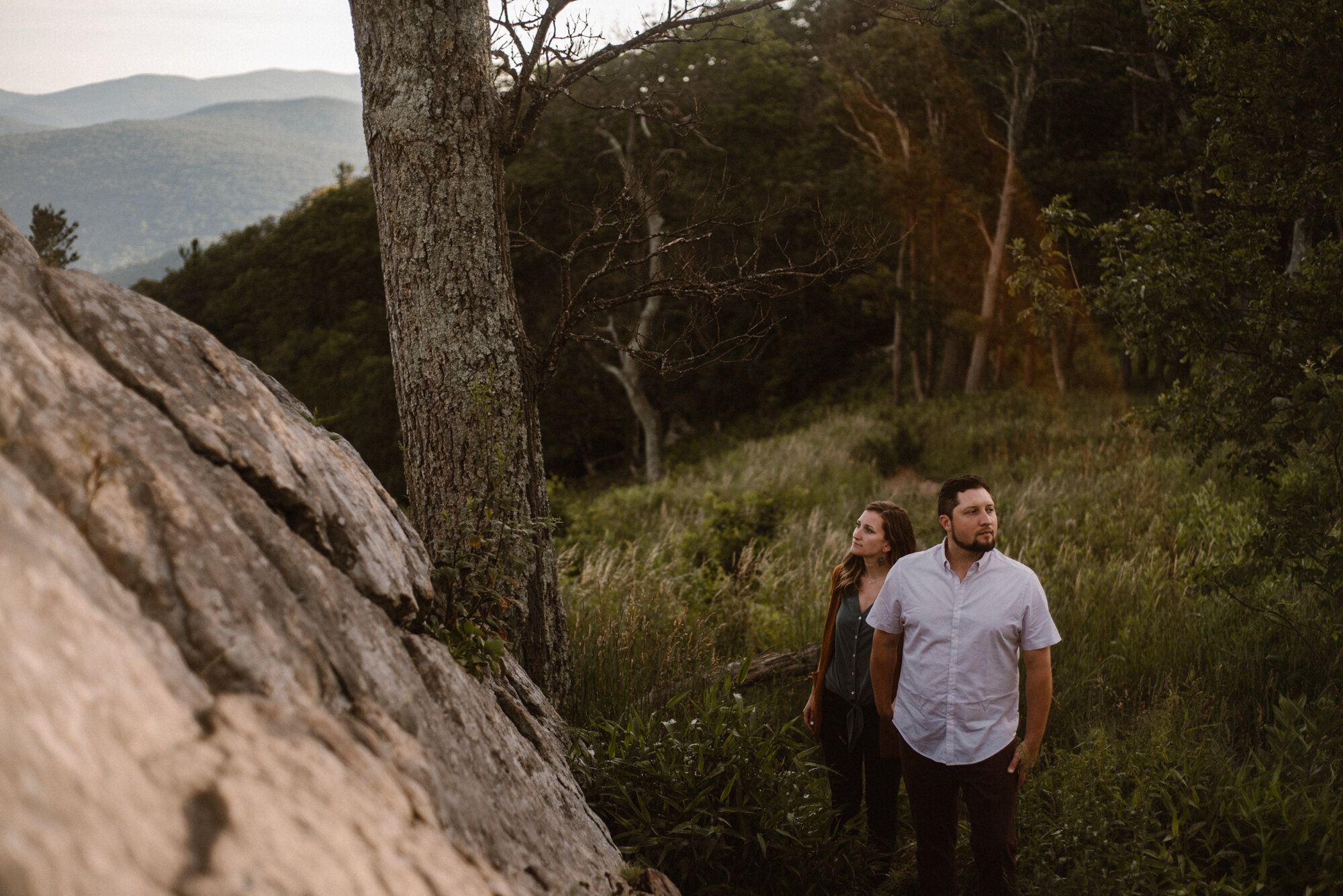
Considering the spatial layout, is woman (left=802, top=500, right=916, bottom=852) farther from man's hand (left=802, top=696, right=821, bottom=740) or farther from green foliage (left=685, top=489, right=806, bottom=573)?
green foliage (left=685, top=489, right=806, bottom=573)

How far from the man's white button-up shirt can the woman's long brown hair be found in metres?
0.60

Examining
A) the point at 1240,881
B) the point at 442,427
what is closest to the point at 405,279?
the point at 442,427

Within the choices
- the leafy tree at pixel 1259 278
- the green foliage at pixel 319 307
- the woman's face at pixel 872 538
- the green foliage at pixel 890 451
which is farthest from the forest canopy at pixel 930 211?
the green foliage at pixel 890 451

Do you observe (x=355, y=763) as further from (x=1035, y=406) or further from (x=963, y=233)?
(x=963, y=233)

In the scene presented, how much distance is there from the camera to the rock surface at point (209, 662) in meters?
1.24

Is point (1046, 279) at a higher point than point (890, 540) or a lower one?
higher

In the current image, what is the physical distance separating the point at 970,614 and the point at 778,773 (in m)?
1.06

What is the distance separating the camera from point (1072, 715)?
453 cm

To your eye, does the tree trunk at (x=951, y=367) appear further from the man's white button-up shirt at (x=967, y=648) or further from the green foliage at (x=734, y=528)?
the man's white button-up shirt at (x=967, y=648)

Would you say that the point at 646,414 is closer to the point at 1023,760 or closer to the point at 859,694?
the point at 859,694

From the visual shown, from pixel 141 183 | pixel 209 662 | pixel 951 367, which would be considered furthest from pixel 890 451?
pixel 141 183

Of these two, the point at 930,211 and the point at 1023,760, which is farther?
the point at 930,211

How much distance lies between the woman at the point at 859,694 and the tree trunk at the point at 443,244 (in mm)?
1530

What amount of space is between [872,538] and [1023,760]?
3.80 ft
